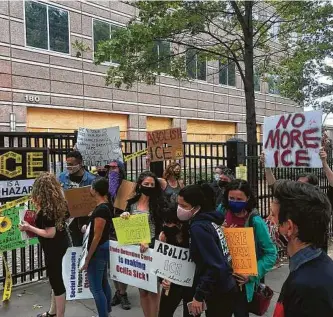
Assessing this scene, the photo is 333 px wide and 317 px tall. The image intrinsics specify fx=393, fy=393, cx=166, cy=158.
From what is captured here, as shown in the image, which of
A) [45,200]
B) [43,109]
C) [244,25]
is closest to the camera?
[45,200]

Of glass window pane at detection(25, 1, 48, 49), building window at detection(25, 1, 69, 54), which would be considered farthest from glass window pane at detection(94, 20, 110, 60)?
glass window pane at detection(25, 1, 48, 49)

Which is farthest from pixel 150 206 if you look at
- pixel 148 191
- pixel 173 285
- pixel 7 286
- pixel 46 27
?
pixel 46 27

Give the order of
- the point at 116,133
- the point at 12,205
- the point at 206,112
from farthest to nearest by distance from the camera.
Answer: the point at 206,112 → the point at 116,133 → the point at 12,205

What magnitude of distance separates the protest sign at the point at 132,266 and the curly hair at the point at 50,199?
0.63 meters

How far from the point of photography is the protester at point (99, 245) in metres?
3.90

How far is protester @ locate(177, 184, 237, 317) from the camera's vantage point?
2838 millimetres

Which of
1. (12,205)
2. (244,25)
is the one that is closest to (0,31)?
(244,25)

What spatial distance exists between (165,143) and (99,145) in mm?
1003

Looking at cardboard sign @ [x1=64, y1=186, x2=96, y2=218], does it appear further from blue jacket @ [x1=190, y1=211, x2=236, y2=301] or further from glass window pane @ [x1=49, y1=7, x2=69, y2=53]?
glass window pane @ [x1=49, y1=7, x2=69, y2=53]

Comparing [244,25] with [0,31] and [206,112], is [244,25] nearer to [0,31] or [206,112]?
[0,31]

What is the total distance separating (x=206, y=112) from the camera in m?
25.0

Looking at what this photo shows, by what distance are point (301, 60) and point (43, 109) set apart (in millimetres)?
10567

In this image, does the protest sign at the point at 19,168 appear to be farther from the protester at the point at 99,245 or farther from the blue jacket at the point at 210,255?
the blue jacket at the point at 210,255

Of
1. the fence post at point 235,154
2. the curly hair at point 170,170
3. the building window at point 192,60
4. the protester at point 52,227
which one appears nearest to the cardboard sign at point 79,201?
the protester at point 52,227
